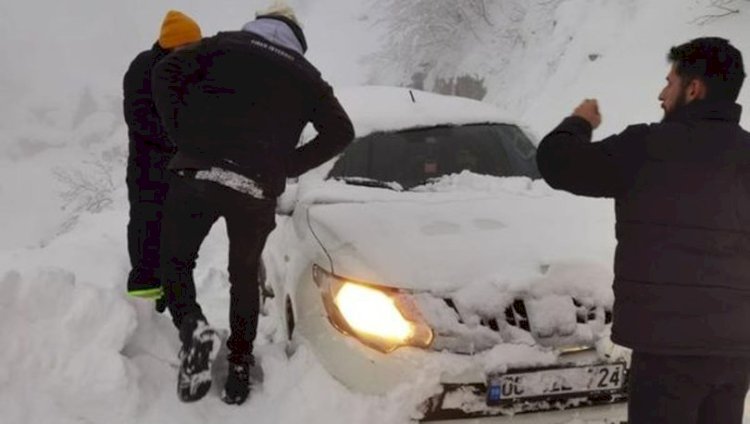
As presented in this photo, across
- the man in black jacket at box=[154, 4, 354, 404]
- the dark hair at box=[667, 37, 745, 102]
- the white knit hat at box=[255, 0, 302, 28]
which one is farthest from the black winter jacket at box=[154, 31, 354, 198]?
the dark hair at box=[667, 37, 745, 102]

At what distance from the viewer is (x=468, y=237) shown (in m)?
2.87

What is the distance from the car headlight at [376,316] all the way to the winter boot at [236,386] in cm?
52

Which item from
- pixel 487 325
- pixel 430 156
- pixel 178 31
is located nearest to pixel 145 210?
pixel 178 31

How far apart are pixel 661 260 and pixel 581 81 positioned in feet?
48.7

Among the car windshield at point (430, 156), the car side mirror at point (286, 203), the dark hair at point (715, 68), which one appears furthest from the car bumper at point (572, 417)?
the car windshield at point (430, 156)

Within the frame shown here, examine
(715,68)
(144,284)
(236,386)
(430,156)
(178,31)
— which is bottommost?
(236,386)

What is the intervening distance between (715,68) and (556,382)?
3.95ft

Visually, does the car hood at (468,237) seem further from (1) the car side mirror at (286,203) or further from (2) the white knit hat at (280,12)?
(2) the white knit hat at (280,12)

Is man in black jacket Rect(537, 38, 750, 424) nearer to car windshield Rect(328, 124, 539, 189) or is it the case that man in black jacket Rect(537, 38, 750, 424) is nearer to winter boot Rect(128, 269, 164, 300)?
car windshield Rect(328, 124, 539, 189)

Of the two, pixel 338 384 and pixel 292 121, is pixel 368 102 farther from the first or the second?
pixel 338 384

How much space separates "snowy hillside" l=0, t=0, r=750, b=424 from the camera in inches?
108

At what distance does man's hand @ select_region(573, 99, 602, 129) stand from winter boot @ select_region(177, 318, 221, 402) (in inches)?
66.1

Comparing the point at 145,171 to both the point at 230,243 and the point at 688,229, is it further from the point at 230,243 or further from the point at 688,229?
the point at 688,229

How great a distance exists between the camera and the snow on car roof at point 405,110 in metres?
4.03
